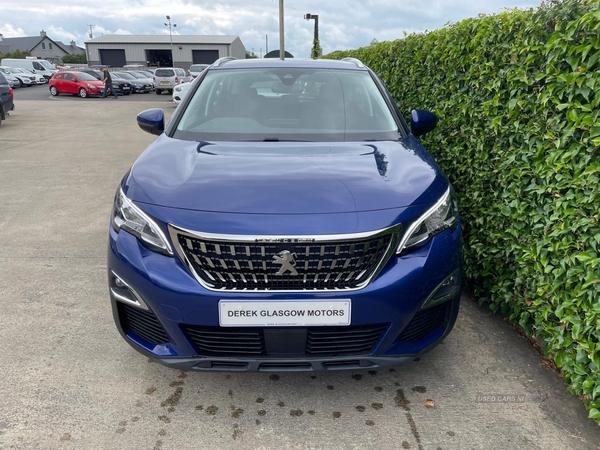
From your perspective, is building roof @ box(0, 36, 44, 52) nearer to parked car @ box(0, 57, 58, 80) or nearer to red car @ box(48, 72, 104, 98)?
parked car @ box(0, 57, 58, 80)

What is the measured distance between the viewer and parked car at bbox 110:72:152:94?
109 feet

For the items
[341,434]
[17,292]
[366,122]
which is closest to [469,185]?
[366,122]

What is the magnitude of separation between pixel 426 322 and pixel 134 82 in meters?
35.1

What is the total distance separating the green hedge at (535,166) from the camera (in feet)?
7.74

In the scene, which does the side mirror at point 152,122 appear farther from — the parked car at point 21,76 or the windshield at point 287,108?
the parked car at point 21,76

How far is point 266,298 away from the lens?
215 centimetres

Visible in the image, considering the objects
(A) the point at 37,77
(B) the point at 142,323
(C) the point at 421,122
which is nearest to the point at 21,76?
(A) the point at 37,77

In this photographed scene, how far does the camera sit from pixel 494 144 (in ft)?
10.9

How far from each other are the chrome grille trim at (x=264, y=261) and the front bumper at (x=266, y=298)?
0.04m

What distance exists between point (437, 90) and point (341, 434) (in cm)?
317

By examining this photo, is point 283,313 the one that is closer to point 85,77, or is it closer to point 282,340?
point 282,340

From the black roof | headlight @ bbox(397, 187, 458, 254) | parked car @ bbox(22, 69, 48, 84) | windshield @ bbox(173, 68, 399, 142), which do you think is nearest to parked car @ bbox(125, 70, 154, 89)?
parked car @ bbox(22, 69, 48, 84)

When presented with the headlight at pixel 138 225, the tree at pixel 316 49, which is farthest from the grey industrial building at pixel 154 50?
the headlight at pixel 138 225

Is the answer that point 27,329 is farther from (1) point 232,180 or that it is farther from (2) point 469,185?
(2) point 469,185
